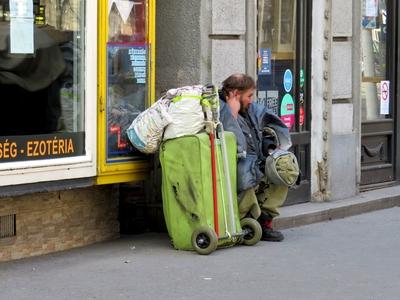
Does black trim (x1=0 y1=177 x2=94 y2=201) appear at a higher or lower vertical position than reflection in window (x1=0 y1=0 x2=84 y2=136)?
lower

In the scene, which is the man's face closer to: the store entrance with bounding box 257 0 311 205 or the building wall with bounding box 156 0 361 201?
the building wall with bounding box 156 0 361 201

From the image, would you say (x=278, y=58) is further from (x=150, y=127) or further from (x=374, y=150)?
(x=150, y=127)

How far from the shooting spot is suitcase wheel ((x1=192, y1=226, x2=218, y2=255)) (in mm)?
7883

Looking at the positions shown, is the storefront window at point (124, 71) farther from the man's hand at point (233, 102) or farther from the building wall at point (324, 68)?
the man's hand at point (233, 102)

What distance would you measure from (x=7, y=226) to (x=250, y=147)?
2179 mm

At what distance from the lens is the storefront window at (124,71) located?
8148 millimetres

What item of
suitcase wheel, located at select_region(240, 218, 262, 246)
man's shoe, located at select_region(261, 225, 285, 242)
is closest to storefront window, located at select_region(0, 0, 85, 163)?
suitcase wheel, located at select_region(240, 218, 262, 246)

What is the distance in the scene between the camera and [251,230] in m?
8.47

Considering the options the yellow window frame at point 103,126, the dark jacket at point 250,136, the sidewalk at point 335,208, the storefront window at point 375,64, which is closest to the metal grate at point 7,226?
the yellow window frame at point 103,126

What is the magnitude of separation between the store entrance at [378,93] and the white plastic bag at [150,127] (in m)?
4.41

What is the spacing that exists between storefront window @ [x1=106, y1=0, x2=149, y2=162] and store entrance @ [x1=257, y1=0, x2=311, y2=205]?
197 cm

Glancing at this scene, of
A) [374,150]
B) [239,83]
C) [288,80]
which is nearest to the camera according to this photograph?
[239,83]

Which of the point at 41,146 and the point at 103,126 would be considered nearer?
the point at 41,146

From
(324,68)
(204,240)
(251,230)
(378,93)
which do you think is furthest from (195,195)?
(378,93)
